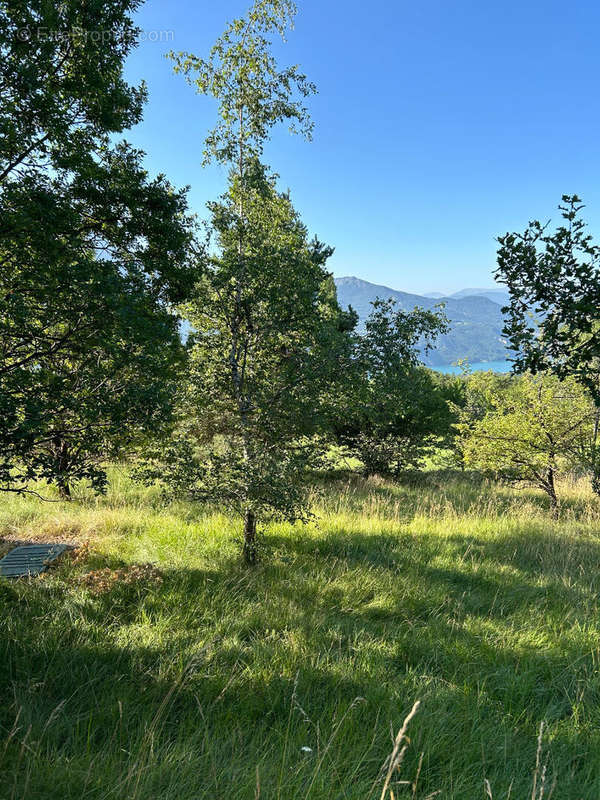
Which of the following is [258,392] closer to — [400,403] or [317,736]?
[400,403]

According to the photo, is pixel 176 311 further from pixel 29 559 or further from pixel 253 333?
pixel 29 559

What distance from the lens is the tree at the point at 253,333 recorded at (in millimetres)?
5398

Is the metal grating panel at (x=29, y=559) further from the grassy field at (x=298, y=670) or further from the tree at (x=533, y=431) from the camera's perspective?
the tree at (x=533, y=431)

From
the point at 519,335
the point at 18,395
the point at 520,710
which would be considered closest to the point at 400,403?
the point at 519,335

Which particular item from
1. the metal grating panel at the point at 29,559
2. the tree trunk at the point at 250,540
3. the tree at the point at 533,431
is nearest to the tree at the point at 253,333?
the tree trunk at the point at 250,540

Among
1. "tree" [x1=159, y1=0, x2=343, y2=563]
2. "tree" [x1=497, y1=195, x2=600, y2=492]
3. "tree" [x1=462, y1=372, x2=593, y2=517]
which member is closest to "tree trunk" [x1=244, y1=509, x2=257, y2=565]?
"tree" [x1=159, y1=0, x2=343, y2=563]

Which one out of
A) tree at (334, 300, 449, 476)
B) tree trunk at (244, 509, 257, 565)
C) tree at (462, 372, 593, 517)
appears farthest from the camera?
tree at (462, 372, 593, 517)

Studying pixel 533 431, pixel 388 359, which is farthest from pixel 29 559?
pixel 533 431

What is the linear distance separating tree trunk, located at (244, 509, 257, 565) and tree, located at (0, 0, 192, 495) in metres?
2.27

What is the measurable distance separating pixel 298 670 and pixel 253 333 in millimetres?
4414

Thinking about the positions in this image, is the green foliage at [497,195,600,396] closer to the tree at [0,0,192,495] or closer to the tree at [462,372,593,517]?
the tree at [0,0,192,495]

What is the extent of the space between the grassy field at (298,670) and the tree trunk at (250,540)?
23cm

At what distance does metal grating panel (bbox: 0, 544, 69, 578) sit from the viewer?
5336 mm

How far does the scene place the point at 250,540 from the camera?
233 inches
